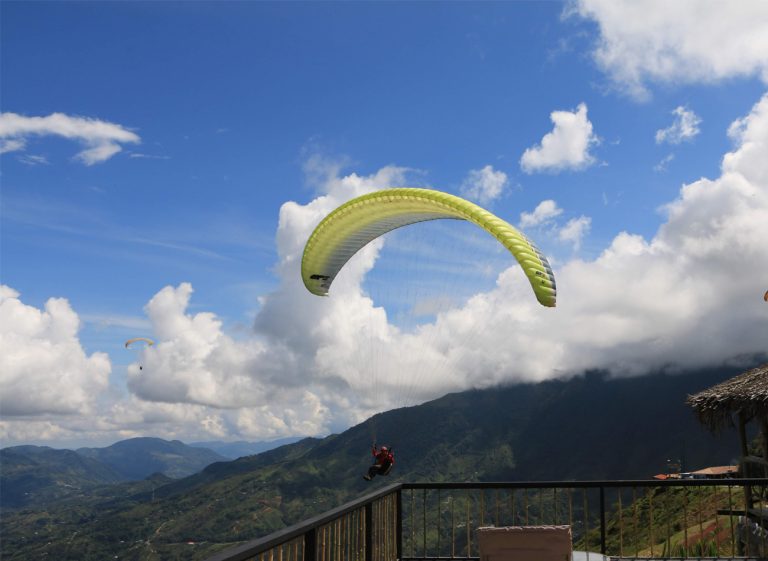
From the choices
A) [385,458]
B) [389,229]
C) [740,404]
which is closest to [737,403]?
[740,404]

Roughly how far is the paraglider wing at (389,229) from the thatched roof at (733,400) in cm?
862

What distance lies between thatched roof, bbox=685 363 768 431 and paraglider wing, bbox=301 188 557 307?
862 cm

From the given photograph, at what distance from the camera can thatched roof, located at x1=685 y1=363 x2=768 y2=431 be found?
14562 mm

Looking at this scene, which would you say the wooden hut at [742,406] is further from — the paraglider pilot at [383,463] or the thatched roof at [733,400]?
the paraglider pilot at [383,463]

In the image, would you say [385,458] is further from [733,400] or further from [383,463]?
[733,400]

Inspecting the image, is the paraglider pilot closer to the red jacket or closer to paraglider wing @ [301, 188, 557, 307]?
the red jacket

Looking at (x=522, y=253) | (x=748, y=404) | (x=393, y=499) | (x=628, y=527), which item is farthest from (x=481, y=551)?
(x=628, y=527)

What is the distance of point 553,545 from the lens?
6.11 m

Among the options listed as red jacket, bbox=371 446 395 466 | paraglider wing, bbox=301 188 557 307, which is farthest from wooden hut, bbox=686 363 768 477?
red jacket, bbox=371 446 395 466

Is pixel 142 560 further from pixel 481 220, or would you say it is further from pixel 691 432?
pixel 481 220

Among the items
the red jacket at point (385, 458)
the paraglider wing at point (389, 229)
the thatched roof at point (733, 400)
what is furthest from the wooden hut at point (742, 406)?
the red jacket at point (385, 458)

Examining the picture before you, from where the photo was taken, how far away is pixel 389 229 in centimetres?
1109

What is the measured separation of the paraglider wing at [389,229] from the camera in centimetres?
810

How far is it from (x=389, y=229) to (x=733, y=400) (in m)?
9.15
